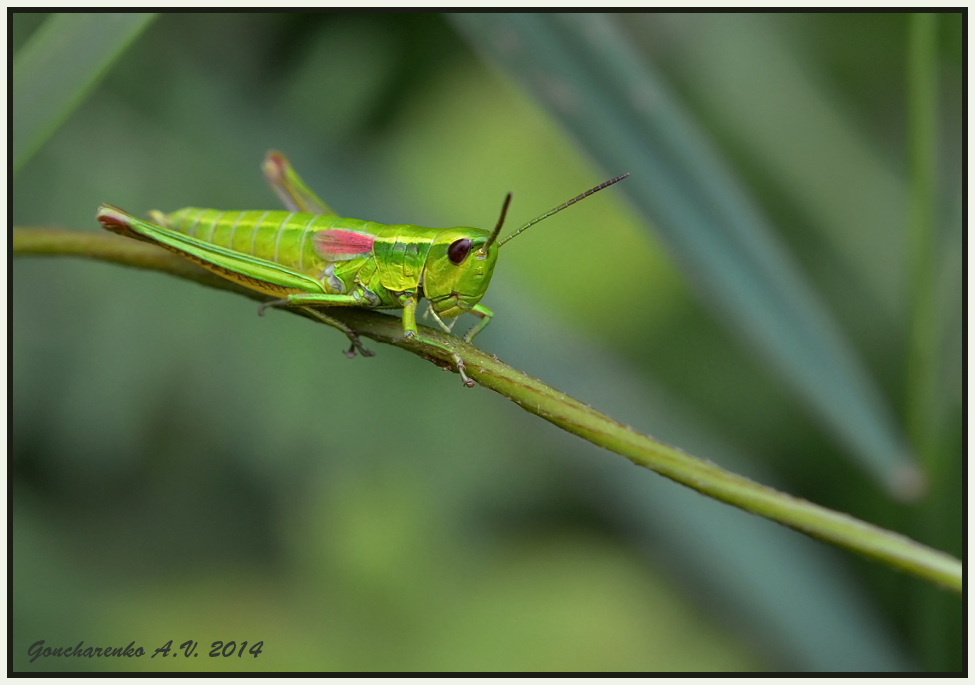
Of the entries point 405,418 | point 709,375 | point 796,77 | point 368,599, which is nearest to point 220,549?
point 368,599

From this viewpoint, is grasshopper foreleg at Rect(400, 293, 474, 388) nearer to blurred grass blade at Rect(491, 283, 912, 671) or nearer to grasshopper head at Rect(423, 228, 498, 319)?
grasshopper head at Rect(423, 228, 498, 319)

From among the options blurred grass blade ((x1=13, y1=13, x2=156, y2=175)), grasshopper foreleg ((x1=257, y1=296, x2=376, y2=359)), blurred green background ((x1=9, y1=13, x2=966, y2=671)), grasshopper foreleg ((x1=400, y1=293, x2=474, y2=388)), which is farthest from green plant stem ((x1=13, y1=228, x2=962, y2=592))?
blurred green background ((x1=9, y1=13, x2=966, y2=671))

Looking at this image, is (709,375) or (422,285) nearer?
(422,285)

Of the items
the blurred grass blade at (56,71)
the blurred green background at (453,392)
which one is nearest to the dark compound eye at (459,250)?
the blurred green background at (453,392)

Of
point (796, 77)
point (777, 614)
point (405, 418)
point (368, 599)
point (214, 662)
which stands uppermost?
point (796, 77)

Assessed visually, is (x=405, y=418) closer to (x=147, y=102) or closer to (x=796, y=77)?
(x=147, y=102)

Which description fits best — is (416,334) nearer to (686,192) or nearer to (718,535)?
(686,192)

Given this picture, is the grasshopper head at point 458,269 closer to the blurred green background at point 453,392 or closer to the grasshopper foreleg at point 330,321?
the grasshopper foreleg at point 330,321
